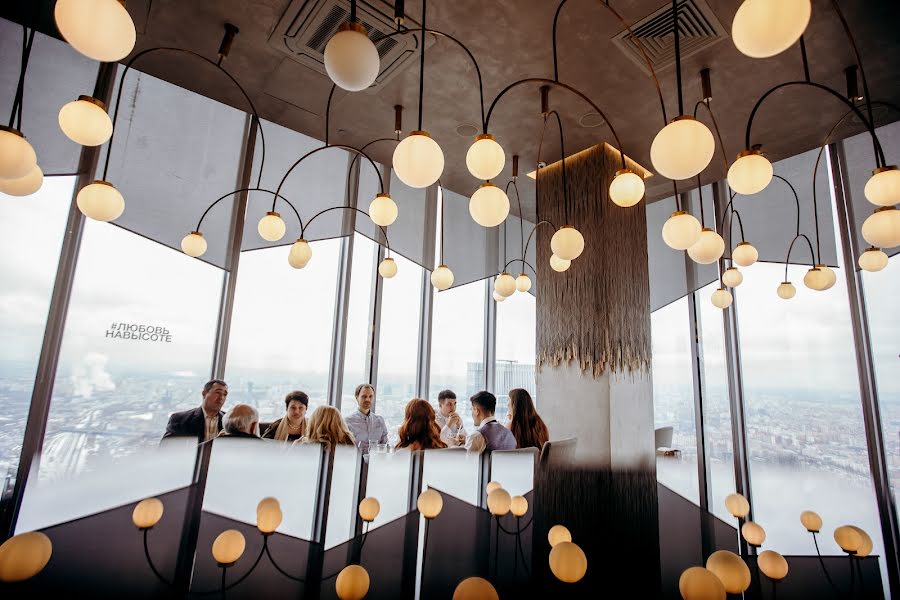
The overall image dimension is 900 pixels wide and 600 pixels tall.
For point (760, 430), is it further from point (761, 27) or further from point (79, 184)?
point (79, 184)

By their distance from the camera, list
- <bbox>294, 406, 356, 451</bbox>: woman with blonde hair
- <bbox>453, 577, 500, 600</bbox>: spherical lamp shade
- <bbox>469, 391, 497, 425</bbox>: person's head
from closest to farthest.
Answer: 1. <bbox>453, 577, 500, 600</bbox>: spherical lamp shade
2. <bbox>294, 406, 356, 451</bbox>: woman with blonde hair
3. <bbox>469, 391, 497, 425</bbox>: person's head

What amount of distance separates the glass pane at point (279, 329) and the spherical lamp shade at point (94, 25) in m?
3.42

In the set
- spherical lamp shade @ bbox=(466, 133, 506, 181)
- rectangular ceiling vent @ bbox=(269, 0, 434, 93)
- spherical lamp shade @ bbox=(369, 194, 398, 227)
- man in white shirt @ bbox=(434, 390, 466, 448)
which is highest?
rectangular ceiling vent @ bbox=(269, 0, 434, 93)

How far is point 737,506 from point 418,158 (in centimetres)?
163

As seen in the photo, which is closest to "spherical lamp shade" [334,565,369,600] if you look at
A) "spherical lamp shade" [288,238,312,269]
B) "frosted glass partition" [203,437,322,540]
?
"frosted glass partition" [203,437,322,540]

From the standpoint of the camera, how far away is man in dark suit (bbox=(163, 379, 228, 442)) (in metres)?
3.46

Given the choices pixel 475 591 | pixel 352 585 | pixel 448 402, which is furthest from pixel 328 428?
pixel 475 591

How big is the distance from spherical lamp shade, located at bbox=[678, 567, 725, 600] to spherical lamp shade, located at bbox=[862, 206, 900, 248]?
1881mm

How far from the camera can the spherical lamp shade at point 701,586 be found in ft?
2.86

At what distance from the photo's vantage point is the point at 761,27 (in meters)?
1.20

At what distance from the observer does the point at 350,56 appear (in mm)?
1291

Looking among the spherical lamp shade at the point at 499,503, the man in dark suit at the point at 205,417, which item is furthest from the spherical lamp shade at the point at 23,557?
the man in dark suit at the point at 205,417

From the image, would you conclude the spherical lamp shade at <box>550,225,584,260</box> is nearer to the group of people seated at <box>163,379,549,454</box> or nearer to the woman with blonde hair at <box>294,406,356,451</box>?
the group of people seated at <box>163,379,549,454</box>

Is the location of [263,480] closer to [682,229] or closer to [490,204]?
[490,204]
